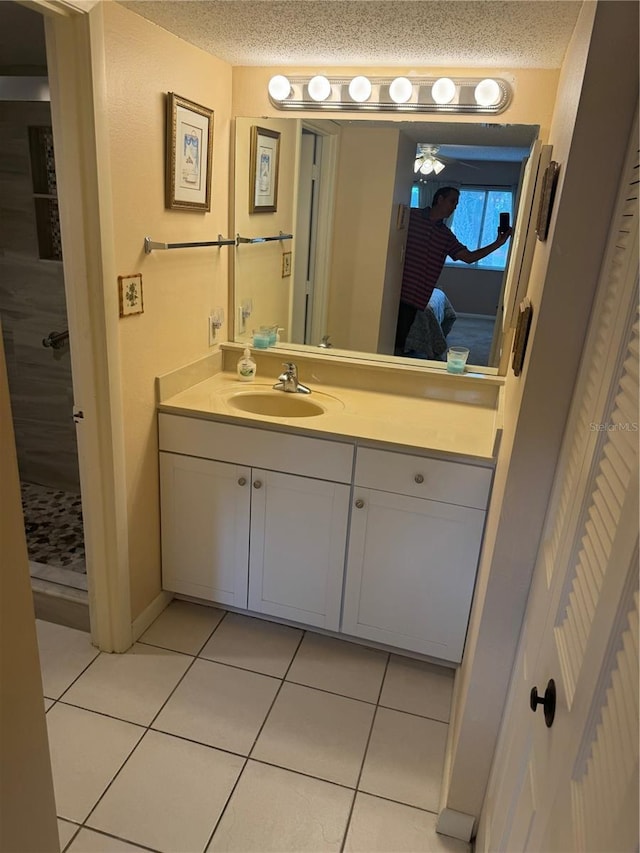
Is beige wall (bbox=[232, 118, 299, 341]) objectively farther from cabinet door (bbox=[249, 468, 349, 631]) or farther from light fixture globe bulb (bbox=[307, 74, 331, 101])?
cabinet door (bbox=[249, 468, 349, 631])

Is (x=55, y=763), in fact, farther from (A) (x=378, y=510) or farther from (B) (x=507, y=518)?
(B) (x=507, y=518)

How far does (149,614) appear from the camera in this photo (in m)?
2.21

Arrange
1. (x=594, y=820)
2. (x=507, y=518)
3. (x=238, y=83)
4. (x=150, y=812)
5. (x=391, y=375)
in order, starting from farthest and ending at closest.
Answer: (x=391, y=375) < (x=238, y=83) < (x=150, y=812) < (x=507, y=518) < (x=594, y=820)

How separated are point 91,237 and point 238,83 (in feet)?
3.31

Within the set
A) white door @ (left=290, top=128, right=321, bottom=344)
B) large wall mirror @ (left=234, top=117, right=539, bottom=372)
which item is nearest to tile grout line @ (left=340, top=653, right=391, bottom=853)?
large wall mirror @ (left=234, top=117, right=539, bottom=372)

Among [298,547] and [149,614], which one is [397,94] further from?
[149,614]

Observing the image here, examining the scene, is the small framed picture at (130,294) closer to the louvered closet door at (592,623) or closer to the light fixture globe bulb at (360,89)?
the light fixture globe bulb at (360,89)

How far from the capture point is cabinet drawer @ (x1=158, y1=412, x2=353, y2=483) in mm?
1917

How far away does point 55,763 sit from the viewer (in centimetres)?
165

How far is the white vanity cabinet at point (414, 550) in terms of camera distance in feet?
5.99

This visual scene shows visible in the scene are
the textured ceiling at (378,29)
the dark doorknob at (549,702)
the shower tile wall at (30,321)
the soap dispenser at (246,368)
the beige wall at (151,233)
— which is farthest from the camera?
the shower tile wall at (30,321)

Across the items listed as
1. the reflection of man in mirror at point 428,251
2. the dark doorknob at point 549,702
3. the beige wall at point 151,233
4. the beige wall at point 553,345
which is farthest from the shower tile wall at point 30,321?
the dark doorknob at point 549,702

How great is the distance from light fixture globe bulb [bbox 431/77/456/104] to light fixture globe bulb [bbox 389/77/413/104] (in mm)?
82

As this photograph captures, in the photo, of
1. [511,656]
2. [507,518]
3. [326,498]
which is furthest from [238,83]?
[511,656]
